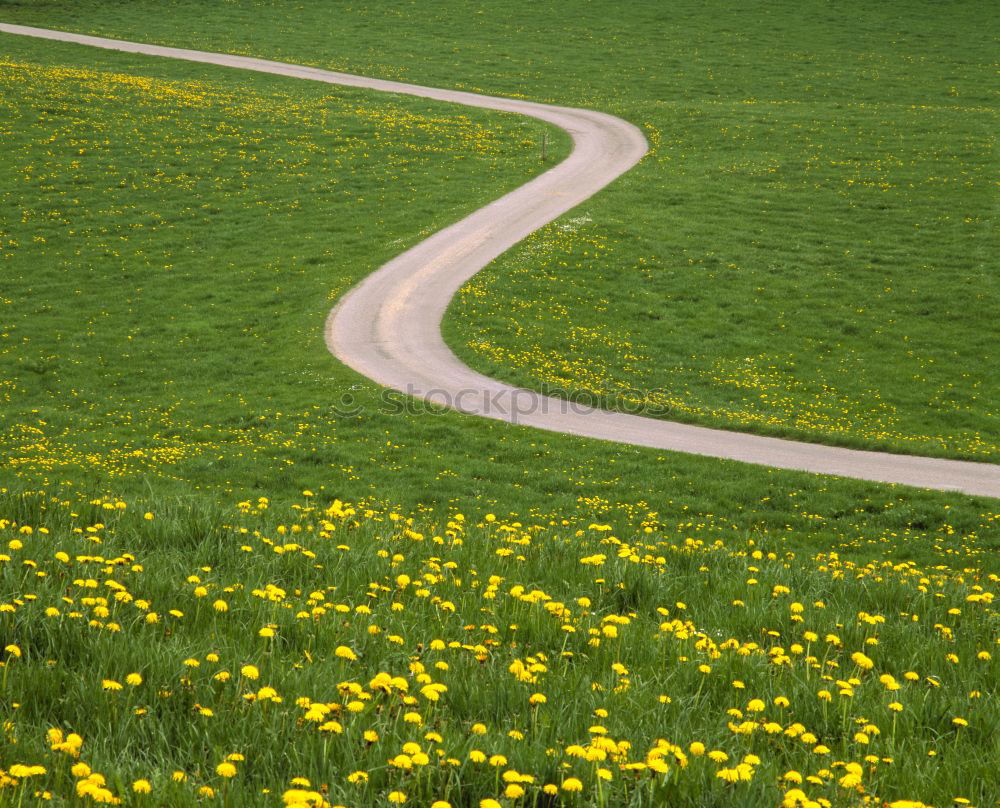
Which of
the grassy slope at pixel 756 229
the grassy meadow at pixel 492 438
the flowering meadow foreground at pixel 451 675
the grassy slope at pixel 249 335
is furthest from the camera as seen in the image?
the grassy slope at pixel 756 229

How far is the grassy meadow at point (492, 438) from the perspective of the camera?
4.43 m

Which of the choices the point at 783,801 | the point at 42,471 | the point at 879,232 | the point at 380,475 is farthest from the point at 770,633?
the point at 879,232

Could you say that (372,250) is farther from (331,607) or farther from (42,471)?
(331,607)

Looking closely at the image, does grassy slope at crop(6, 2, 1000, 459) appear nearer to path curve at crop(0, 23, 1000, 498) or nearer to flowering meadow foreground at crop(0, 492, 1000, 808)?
path curve at crop(0, 23, 1000, 498)

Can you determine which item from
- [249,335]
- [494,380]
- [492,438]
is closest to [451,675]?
[492,438]

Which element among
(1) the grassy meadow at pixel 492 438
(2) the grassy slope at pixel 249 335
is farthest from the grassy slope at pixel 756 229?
(2) the grassy slope at pixel 249 335

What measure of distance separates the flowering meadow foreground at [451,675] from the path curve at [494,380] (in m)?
13.4

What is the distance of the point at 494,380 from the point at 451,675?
2029 cm

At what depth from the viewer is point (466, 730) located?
4.51 meters

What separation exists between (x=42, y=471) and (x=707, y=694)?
1659 cm

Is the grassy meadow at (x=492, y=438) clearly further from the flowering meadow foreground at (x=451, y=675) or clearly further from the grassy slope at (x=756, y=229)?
the grassy slope at (x=756, y=229)

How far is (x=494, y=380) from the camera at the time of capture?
995 inches

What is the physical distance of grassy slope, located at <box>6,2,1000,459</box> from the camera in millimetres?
25413

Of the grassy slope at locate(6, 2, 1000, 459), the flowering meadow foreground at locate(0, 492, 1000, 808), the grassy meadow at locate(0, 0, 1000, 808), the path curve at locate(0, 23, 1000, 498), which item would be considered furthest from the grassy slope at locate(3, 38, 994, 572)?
the flowering meadow foreground at locate(0, 492, 1000, 808)
